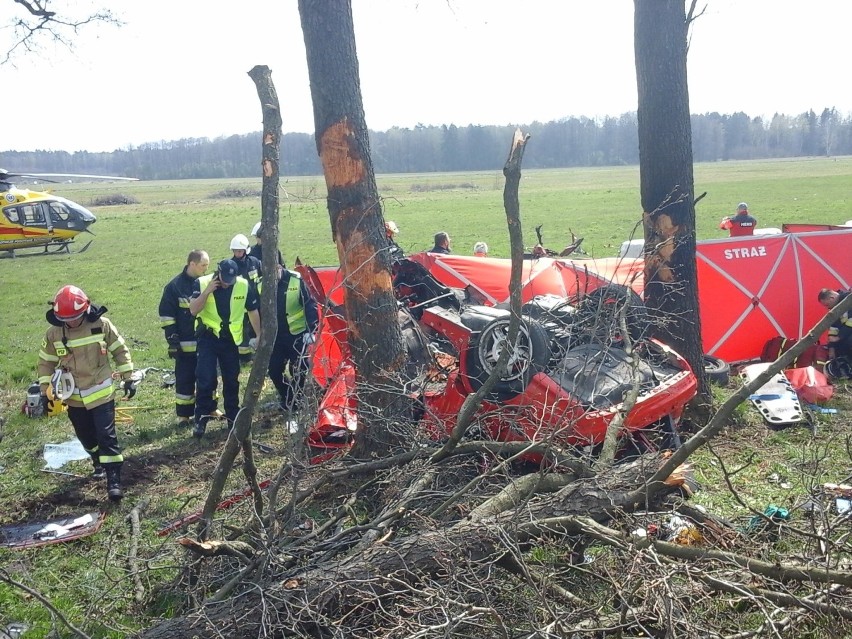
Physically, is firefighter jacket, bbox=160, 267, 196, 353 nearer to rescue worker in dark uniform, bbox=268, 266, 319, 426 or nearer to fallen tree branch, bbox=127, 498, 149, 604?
rescue worker in dark uniform, bbox=268, 266, 319, 426

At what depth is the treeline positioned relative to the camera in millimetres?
86062

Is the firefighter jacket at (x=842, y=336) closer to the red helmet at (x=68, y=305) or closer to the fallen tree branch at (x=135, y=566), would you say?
the fallen tree branch at (x=135, y=566)

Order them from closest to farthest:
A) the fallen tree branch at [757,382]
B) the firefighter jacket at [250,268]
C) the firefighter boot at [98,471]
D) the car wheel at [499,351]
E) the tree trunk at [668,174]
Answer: the fallen tree branch at [757,382] < the car wheel at [499,351] < the firefighter boot at [98,471] < the tree trunk at [668,174] < the firefighter jacket at [250,268]

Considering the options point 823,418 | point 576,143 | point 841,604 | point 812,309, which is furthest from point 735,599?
point 576,143

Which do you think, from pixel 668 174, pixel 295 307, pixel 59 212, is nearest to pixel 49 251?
pixel 59 212

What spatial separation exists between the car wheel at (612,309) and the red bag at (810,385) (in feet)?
5.78

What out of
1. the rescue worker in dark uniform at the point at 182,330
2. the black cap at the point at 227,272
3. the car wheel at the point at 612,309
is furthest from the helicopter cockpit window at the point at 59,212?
the car wheel at the point at 612,309

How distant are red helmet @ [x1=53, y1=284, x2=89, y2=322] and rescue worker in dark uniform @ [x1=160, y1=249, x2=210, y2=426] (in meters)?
1.43

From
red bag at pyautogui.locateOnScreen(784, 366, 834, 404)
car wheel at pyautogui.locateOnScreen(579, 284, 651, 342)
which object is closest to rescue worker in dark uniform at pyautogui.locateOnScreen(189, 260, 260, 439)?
car wheel at pyautogui.locateOnScreen(579, 284, 651, 342)

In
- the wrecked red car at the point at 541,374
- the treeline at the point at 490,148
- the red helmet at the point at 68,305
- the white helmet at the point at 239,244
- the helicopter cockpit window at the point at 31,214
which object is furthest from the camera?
the treeline at the point at 490,148

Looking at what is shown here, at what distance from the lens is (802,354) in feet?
23.3

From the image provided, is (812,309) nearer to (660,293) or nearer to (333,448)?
(660,293)

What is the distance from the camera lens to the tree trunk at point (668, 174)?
18.3ft

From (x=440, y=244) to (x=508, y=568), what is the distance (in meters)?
6.78
